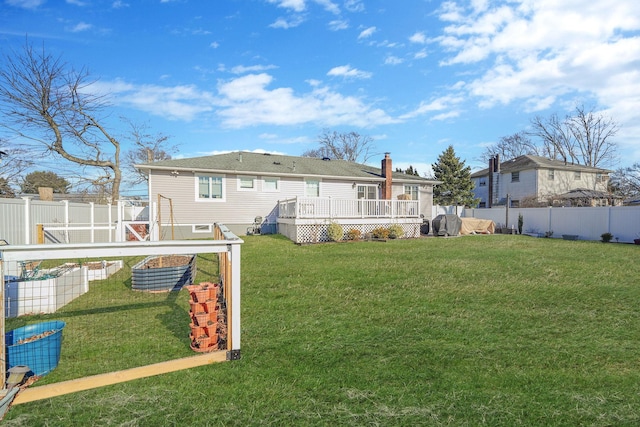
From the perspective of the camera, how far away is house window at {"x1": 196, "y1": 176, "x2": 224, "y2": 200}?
15.8 meters

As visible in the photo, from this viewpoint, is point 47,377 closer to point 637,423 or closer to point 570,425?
point 570,425

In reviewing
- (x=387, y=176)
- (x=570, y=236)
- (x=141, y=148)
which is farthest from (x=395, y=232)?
(x=141, y=148)

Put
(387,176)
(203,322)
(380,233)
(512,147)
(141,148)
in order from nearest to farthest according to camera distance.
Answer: (203,322) → (380,233) → (387,176) → (141,148) → (512,147)

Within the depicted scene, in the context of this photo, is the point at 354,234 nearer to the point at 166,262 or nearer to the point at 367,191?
the point at 367,191

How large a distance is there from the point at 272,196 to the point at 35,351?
1436cm

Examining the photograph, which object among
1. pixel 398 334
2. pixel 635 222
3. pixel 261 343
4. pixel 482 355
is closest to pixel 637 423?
pixel 482 355

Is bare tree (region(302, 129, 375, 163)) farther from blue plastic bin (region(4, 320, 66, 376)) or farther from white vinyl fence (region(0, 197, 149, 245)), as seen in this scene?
blue plastic bin (region(4, 320, 66, 376))

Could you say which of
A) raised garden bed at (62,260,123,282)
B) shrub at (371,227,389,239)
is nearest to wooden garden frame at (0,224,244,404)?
raised garden bed at (62,260,123,282)

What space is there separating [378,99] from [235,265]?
19349mm

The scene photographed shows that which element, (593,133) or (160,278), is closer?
(160,278)

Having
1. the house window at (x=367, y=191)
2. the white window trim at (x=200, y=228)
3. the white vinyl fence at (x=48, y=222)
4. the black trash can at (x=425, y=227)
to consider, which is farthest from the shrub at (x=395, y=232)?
the white vinyl fence at (x=48, y=222)

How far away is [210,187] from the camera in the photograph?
52.3 ft

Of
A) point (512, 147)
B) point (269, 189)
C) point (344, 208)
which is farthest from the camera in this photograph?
point (512, 147)

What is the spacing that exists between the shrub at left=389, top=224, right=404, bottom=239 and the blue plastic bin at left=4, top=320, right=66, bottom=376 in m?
12.6
